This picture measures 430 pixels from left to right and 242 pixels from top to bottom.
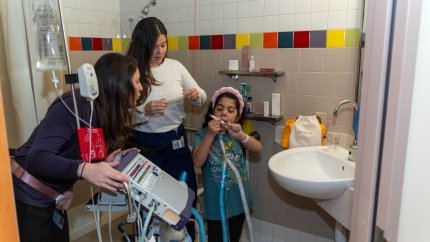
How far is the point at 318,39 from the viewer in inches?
74.9

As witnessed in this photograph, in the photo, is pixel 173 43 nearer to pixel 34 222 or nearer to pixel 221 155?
pixel 221 155

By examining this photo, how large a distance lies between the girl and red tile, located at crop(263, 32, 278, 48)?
372 mm

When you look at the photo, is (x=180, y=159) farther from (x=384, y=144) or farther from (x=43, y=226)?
(x=384, y=144)

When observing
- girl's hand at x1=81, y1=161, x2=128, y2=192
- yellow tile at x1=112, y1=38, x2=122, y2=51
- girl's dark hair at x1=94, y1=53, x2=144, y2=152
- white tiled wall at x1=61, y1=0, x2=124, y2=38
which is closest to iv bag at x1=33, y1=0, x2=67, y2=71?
girl's dark hair at x1=94, y1=53, x2=144, y2=152

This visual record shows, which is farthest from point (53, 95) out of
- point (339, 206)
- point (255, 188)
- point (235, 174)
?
point (339, 206)

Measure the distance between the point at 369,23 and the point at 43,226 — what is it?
4.22 ft

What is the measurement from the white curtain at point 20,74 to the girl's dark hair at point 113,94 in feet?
1.93

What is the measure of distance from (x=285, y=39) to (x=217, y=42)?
46cm

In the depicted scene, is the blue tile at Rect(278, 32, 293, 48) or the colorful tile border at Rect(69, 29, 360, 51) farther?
the blue tile at Rect(278, 32, 293, 48)

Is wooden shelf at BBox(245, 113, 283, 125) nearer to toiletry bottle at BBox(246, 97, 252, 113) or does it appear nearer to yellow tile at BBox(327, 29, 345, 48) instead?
toiletry bottle at BBox(246, 97, 252, 113)

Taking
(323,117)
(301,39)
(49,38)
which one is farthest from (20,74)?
(323,117)

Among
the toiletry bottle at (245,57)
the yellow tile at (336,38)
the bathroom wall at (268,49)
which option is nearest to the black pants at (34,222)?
the bathroom wall at (268,49)

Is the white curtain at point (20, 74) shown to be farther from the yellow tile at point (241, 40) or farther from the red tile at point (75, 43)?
the yellow tile at point (241, 40)

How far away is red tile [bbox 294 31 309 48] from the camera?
1939 millimetres
